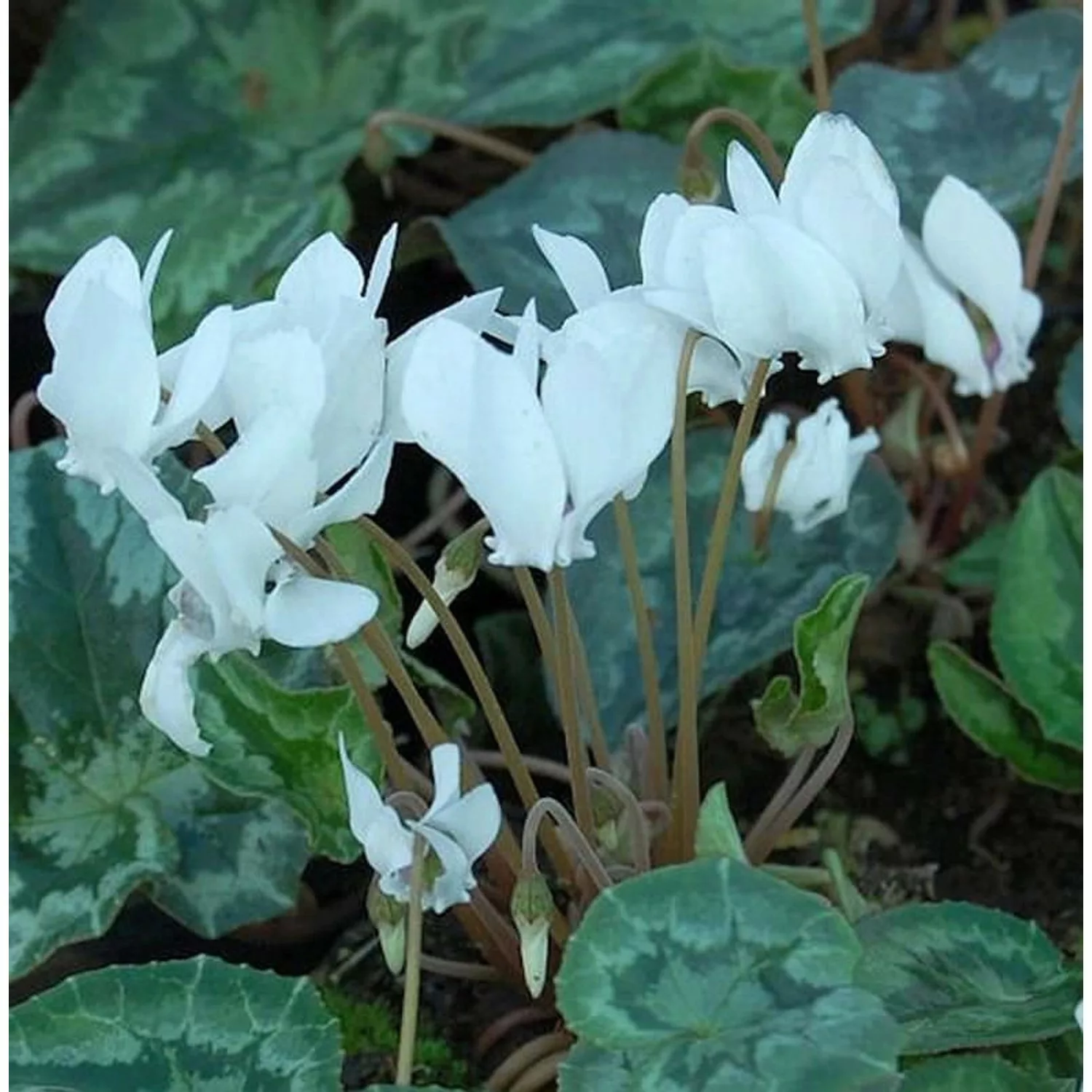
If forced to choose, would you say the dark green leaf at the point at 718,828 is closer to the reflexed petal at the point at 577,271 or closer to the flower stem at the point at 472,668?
the flower stem at the point at 472,668

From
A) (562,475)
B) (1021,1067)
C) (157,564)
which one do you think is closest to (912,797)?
(1021,1067)

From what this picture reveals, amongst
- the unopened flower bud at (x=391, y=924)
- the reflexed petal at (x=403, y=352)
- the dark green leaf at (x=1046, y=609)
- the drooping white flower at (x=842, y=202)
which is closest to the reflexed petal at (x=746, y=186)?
the drooping white flower at (x=842, y=202)

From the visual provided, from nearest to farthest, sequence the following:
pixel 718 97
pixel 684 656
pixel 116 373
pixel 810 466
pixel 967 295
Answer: pixel 116 373, pixel 684 656, pixel 810 466, pixel 967 295, pixel 718 97

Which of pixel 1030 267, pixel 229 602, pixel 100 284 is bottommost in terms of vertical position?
pixel 1030 267

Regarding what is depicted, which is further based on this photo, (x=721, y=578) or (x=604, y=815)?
(x=721, y=578)

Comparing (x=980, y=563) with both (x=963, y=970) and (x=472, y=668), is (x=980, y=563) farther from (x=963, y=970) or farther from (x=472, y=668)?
(x=472, y=668)

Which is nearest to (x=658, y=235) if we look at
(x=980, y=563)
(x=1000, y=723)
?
(x=1000, y=723)

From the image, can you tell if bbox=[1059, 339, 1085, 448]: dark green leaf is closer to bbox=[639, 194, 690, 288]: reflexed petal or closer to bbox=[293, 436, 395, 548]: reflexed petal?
bbox=[639, 194, 690, 288]: reflexed petal
